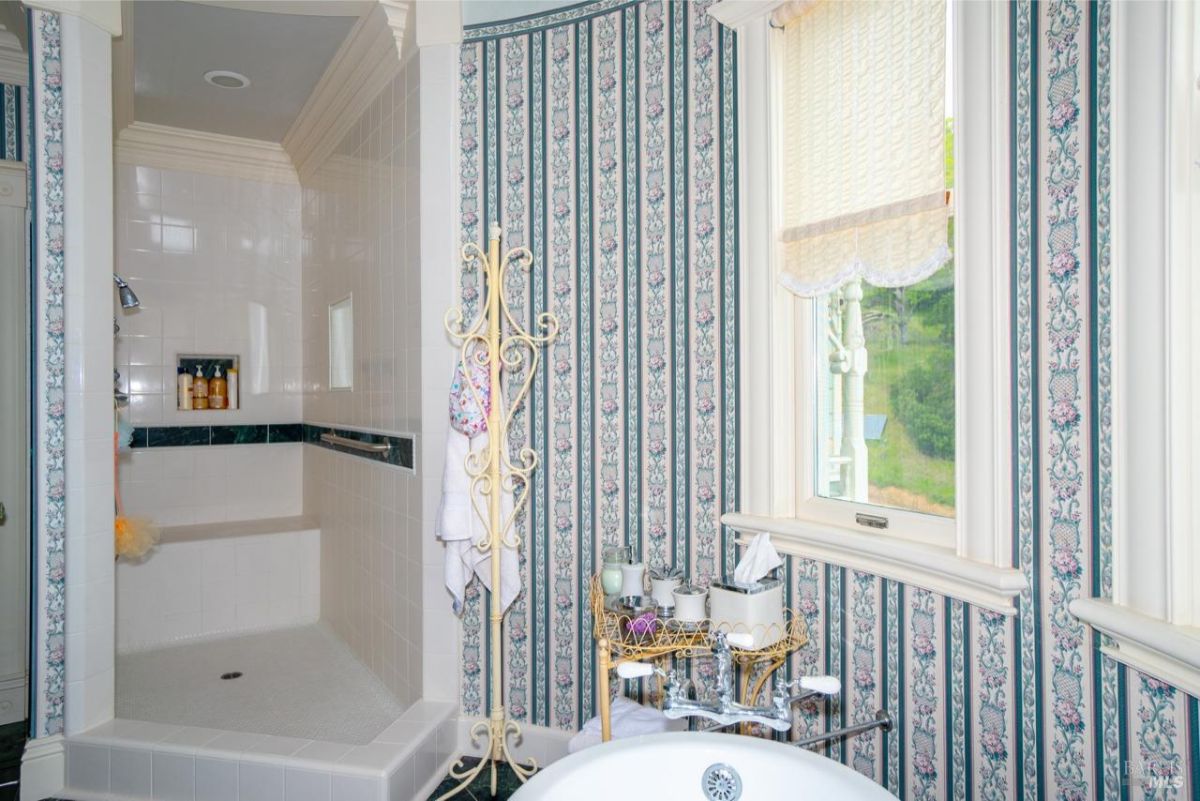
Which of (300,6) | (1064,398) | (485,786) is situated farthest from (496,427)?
(300,6)

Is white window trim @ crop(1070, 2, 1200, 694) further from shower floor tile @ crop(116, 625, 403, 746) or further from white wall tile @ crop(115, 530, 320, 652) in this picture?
white wall tile @ crop(115, 530, 320, 652)

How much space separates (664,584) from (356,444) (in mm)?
1619

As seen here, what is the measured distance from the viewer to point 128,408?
3.65 metres

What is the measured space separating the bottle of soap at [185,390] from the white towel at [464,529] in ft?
7.03

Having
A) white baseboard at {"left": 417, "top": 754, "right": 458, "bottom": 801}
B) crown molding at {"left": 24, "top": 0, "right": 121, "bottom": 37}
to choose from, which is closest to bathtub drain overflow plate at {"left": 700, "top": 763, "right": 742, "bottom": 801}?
white baseboard at {"left": 417, "top": 754, "right": 458, "bottom": 801}

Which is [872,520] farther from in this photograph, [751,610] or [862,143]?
[862,143]

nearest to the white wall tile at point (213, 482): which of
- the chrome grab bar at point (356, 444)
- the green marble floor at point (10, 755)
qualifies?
the chrome grab bar at point (356, 444)

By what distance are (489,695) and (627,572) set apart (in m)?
0.82

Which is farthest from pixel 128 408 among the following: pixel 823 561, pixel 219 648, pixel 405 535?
pixel 823 561

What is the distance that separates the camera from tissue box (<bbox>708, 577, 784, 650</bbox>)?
178 cm

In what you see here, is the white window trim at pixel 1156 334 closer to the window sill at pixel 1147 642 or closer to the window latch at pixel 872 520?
the window sill at pixel 1147 642

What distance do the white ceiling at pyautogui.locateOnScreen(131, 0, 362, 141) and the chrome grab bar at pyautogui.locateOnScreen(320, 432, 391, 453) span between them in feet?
5.14

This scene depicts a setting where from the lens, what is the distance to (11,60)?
2740 mm

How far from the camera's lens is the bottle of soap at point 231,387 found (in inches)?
154
